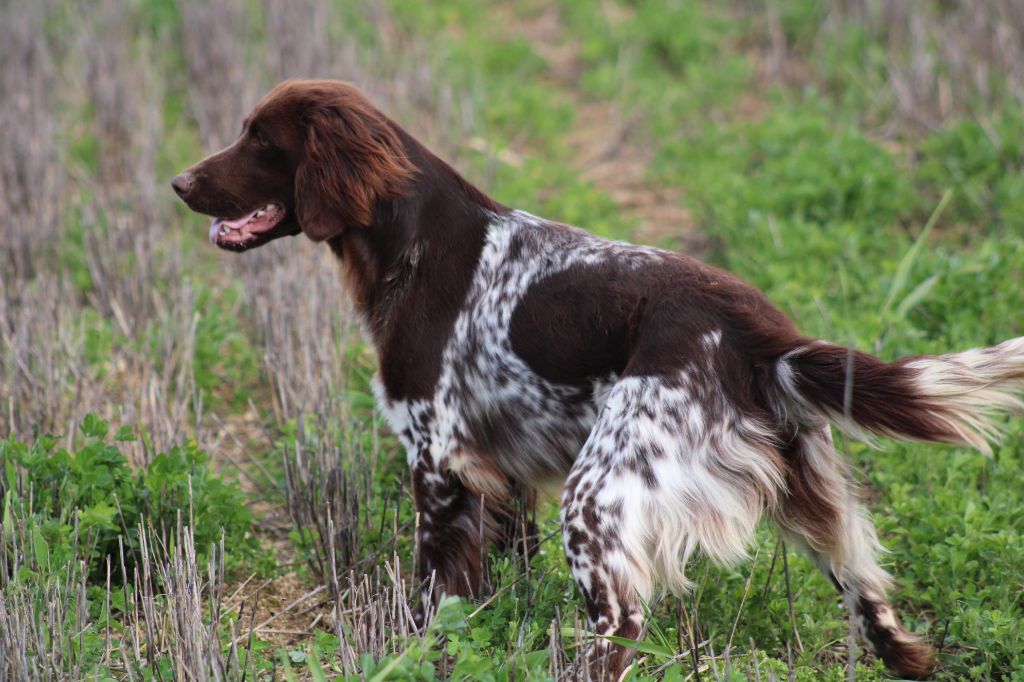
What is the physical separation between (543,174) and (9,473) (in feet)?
12.5

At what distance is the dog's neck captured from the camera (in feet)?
10.5

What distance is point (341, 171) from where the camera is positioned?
316 centimetres

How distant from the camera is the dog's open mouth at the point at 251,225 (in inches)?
134

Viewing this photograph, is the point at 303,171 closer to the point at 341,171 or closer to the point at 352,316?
the point at 341,171

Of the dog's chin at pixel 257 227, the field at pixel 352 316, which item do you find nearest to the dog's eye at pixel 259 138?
the dog's chin at pixel 257 227

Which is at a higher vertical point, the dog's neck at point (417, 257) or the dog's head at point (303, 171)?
the dog's head at point (303, 171)

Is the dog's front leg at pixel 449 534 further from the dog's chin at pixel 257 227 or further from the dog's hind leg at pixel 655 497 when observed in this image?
the dog's chin at pixel 257 227

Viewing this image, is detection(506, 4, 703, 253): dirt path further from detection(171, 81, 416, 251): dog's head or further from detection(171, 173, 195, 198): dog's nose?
detection(171, 173, 195, 198): dog's nose

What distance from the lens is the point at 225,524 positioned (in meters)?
3.39

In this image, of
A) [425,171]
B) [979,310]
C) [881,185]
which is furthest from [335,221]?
[881,185]

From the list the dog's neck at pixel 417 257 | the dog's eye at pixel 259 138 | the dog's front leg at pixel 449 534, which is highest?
the dog's eye at pixel 259 138

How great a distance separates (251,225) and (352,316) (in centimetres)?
67

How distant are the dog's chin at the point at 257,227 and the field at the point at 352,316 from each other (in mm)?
646

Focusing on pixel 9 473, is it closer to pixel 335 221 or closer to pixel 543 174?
pixel 335 221
